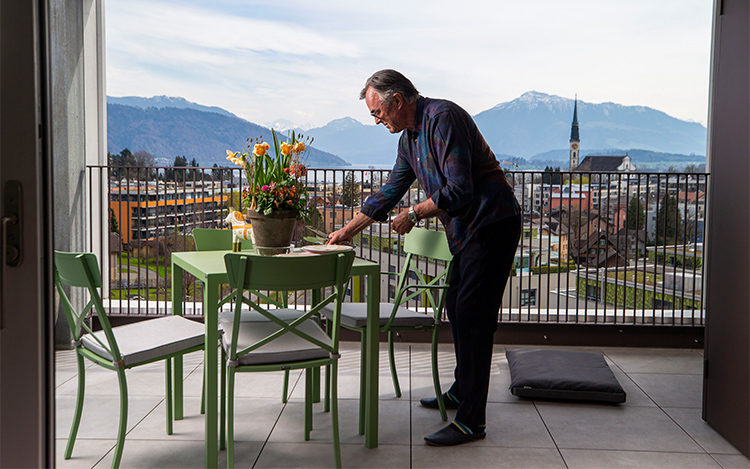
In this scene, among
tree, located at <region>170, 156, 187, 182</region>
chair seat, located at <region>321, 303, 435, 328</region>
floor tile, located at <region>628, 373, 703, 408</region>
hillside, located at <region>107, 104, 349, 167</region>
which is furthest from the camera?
hillside, located at <region>107, 104, 349, 167</region>

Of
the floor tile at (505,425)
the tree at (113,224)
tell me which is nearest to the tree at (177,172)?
the tree at (113,224)

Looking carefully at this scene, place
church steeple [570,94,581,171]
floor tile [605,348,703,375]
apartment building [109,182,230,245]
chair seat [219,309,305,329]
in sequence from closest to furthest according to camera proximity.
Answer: chair seat [219,309,305,329]
floor tile [605,348,703,375]
apartment building [109,182,230,245]
church steeple [570,94,581,171]

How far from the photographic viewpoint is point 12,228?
128 centimetres

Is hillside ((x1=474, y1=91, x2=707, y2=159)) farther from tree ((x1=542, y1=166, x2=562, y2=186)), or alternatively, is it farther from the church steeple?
tree ((x1=542, y1=166, x2=562, y2=186))

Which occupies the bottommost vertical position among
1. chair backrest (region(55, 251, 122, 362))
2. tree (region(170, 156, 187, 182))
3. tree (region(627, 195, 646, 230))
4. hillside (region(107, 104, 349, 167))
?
chair backrest (region(55, 251, 122, 362))

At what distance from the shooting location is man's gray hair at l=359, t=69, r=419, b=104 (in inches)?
101

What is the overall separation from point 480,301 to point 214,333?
1.13 meters

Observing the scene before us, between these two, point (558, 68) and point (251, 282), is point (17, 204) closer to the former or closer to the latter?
point (251, 282)

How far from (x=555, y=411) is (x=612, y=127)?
6.23 metres

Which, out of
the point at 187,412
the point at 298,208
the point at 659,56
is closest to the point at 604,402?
the point at 298,208

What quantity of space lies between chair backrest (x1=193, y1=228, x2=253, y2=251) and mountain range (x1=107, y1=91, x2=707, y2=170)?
239 centimetres

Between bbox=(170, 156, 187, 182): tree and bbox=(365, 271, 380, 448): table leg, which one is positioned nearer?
bbox=(365, 271, 380, 448): table leg

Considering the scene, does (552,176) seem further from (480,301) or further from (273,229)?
(273,229)

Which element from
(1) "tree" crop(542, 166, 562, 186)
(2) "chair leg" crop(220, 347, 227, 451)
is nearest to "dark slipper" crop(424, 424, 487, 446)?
(2) "chair leg" crop(220, 347, 227, 451)
